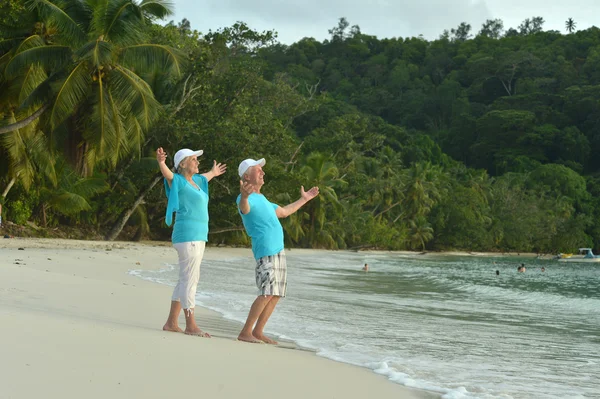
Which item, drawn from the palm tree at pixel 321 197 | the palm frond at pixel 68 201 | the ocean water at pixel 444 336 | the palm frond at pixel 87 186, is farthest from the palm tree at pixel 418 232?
the ocean water at pixel 444 336

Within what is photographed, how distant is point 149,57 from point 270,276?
519 inches

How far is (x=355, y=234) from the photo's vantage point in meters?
53.5

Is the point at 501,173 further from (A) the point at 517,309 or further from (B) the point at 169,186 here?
A: (B) the point at 169,186

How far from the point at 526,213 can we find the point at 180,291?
221 ft

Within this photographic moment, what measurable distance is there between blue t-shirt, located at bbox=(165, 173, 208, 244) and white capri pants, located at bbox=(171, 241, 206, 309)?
49 mm

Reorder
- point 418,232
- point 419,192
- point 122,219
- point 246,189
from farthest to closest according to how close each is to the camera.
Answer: point 418,232 → point 419,192 → point 122,219 → point 246,189

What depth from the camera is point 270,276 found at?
564cm

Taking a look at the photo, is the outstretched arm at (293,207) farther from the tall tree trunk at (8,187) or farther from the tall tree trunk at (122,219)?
the tall tree trunk at (122,219)

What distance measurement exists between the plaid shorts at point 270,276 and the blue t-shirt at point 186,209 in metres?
0.53

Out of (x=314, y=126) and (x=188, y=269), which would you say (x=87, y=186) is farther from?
(x=314, y=126)

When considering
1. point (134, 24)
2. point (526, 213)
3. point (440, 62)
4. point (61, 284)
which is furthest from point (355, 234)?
point (440, 62)

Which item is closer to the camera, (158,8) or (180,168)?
(180,168)

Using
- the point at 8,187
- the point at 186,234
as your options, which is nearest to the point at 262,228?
the point at 186,234

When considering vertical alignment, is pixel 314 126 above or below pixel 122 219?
above
